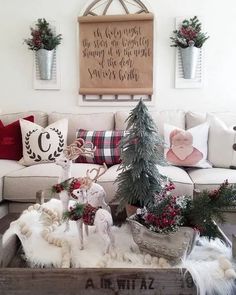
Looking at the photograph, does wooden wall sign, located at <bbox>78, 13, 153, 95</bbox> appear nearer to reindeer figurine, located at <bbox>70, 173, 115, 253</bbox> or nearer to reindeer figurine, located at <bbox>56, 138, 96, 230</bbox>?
reindeer figurine, located at <bbox>56, 138, 96, 230</bbox>

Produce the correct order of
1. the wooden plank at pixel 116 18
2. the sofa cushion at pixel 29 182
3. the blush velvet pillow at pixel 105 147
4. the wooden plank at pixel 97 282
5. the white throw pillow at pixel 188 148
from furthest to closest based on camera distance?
the wooden plank at pixel 116 18, the blush velvet pillow at pixel 105 147, the white throw pillow at pixel 188 148, the sofa cushion at pixel 29 182, the wooden plank at pixel 97 282

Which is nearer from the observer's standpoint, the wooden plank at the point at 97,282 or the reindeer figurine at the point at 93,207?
the wooden plank at the point at 97,282

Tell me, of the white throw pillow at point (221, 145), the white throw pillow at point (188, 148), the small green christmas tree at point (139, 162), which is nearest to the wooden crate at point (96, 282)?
the small green christmas tree at point (139, 162)

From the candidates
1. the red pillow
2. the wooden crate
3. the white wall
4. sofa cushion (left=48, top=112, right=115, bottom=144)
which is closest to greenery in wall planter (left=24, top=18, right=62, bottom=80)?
the white wall

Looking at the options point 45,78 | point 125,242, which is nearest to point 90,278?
point 125,242

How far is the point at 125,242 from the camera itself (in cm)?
125

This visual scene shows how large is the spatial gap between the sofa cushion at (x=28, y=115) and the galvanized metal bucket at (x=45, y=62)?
1.25ft

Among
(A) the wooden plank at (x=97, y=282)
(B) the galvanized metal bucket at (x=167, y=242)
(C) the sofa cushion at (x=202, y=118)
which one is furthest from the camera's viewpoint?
(C) the sofa cushion at (x=202, y=118)

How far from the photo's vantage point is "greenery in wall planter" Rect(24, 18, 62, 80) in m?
3.07

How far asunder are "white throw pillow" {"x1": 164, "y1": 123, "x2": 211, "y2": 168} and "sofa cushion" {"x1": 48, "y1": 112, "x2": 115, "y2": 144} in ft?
2.06

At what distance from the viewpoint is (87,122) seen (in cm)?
293

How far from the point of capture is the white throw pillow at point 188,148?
8.31 ft

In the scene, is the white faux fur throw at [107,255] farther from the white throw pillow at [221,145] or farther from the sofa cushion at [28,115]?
the sofa cushion at [28,115]

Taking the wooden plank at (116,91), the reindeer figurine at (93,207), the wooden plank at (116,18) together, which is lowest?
the reindeer figurine at (93,207)
